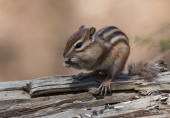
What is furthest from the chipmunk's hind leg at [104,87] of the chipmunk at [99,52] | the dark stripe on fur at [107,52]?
the dark stripe on fur at [107,52]

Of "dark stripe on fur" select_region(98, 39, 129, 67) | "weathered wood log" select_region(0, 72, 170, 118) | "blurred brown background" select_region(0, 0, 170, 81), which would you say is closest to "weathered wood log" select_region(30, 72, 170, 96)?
"weathered wood log" select_region(0, 72, 170, 118)

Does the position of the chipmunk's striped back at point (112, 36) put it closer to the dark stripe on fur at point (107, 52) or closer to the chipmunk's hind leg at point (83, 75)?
the dark stripe on fur at point (107, 52)

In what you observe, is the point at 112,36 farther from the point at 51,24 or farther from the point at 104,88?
the point at 51,24

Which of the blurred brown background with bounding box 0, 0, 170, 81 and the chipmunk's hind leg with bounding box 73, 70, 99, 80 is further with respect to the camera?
the blurred brown background with bounding box 0, 0, 170, 81

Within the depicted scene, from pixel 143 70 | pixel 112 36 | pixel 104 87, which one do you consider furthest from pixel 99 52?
pixel 143 70

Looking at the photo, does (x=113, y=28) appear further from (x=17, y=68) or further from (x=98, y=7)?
(x=98, y=7)

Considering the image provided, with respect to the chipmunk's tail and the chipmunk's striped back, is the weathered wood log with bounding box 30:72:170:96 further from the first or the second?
the chipmunk's striped back
